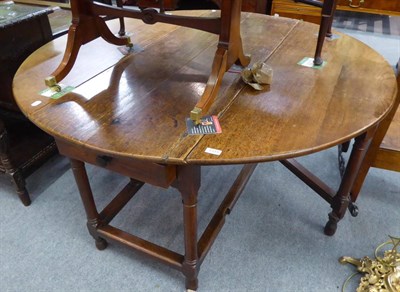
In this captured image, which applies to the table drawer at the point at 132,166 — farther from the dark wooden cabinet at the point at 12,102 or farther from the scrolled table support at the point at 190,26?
the dark wooden cabinet at the point at 12,102

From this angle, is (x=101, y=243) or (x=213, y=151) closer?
(x=213, y=151)

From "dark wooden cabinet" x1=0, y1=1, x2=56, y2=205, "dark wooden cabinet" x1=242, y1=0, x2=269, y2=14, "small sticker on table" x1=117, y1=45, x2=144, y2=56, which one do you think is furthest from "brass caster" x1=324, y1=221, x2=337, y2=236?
"dark wooden cabinet" x1=242, y1=0, x2=269, y2=14

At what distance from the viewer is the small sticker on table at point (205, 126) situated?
79cm

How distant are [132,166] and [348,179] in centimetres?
81

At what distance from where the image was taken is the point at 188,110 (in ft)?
2.89

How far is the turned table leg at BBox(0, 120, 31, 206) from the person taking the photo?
4.39ft

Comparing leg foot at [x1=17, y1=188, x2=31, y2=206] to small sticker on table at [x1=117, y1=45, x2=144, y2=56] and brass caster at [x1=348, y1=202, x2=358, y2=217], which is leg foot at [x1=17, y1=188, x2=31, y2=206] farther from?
brass caster at [x1=348, y1=202, x2=358, y2=217]

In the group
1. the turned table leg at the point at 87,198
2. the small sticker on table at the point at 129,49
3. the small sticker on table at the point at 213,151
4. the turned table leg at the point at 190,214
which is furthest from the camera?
the small sticker on table at the point at 129,49

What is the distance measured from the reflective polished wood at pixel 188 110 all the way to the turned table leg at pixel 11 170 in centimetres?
38

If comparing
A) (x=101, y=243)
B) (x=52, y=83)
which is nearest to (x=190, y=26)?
(x=52, y=83)

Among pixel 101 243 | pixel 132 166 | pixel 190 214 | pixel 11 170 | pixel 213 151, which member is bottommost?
pixel 101 243

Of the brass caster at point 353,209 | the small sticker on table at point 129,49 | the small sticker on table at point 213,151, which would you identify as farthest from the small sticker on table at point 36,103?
the brass caster at point 353,209

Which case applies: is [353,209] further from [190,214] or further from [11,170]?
[11,170]

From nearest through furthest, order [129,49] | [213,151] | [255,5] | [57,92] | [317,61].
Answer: [213,151]
[57,92]
[317,61]
[129,49]
[255,5]
